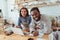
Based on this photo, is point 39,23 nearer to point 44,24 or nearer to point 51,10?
point 44,24

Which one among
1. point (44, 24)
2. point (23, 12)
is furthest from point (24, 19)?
point (44, 24)

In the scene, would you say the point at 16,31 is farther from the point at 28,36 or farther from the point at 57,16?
the point at 57,16

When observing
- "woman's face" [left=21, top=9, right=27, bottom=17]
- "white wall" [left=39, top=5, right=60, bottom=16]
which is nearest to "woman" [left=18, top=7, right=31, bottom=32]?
"woman's face" [left=21, top=9, right=27, bottom=17]

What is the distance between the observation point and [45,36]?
1.11 meters

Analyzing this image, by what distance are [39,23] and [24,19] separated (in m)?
0.14

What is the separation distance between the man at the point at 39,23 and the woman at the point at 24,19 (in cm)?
4

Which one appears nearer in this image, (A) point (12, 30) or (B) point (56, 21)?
(B) point (56, 21)

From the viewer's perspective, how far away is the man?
3.64 ft

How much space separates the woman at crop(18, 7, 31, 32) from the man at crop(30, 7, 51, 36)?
0.04 m

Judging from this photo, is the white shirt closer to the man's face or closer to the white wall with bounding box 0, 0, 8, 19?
the man's face

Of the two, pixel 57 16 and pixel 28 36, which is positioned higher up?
pixel 57 16

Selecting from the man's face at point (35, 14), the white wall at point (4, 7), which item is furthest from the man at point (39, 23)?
the white wall at point (4, 7)

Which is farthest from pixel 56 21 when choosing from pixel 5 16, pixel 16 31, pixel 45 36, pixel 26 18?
pixel 5 16

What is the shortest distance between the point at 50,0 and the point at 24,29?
1.14 ft
